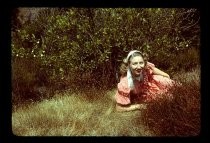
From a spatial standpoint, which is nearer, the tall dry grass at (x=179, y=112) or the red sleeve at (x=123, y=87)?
the tall dry grass at (x=179, y=112)

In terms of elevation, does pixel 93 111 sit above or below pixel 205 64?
below

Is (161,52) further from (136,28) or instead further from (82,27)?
(82,27)

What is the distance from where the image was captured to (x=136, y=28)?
377cm

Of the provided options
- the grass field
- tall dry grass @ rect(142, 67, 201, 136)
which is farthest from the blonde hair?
tall dry grass @ rect(142, 67, 201, 136)

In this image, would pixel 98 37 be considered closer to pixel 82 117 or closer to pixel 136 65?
pixel 136 65

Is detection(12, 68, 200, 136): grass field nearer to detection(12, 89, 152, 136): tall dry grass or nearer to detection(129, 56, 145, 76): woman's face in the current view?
detection(12, 89, 152, 136): tall dry grass

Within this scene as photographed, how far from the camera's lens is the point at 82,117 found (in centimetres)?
361

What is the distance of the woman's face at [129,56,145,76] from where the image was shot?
3699 mm

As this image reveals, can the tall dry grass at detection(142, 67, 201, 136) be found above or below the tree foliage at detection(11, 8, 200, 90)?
below

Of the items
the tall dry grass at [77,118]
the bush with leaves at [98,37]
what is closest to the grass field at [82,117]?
the tall dry grass at [77,118]

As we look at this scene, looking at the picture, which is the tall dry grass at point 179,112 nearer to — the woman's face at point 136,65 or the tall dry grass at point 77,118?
the tall dry grass at point 77,118

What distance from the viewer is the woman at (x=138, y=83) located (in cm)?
368
